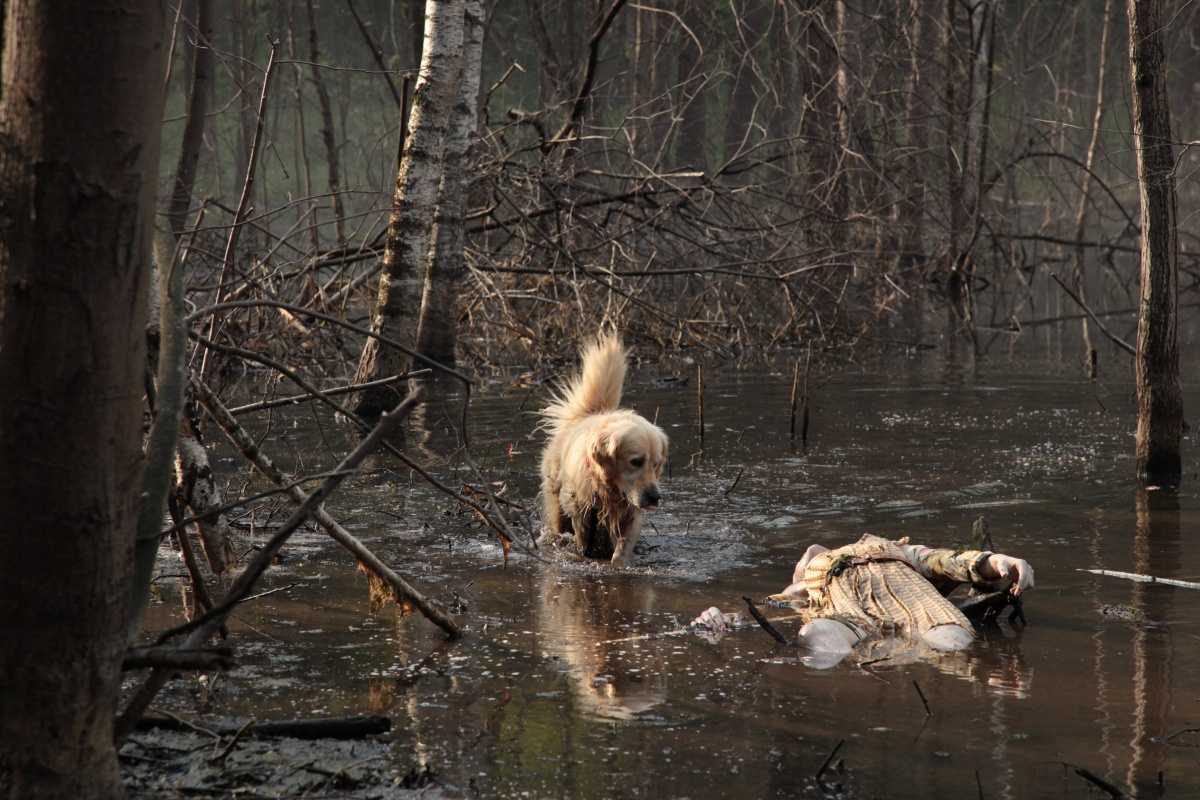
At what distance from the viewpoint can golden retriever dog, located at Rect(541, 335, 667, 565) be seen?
598cm

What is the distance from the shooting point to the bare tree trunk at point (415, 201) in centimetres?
915

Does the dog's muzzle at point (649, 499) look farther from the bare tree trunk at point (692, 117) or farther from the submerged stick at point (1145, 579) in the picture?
the bare tree trunk at point (692, 117)

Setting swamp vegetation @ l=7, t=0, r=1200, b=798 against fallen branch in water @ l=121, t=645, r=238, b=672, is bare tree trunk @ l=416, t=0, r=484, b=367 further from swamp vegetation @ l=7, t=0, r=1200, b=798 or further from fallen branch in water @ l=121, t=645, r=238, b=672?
→ fallen branch in water @ l=121, t=645, r=238, b=672

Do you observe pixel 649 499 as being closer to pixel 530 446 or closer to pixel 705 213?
pixel 530 446

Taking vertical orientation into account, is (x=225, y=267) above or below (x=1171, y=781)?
above

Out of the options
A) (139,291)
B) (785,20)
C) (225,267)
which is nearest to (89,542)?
(139,291)

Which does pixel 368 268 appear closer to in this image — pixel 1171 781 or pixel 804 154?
pixel 804 154

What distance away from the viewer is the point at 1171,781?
297 centimetres

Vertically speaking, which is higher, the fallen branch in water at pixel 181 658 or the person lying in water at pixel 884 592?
the fallen branch in water at pixel 181 658

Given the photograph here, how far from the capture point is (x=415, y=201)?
368 inches

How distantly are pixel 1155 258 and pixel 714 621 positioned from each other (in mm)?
3758

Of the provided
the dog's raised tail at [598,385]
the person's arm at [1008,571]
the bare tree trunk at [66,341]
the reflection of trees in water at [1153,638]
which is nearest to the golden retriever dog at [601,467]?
the dog's raised tail at [598,385]

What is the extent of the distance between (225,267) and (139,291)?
8.64ft

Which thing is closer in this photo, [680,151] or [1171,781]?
[1171,781]
